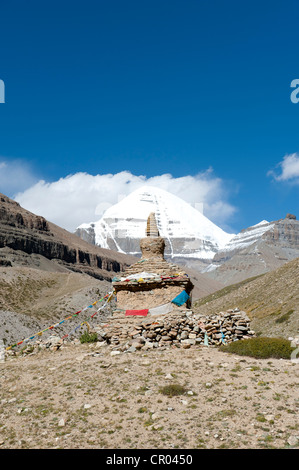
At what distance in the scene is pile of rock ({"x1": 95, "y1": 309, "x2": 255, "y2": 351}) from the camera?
49.6 ft

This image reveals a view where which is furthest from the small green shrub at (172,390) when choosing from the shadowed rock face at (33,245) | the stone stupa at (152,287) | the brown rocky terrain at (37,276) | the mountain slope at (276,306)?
the shadowed rock face at (33,245)

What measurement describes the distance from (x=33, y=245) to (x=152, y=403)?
457ft

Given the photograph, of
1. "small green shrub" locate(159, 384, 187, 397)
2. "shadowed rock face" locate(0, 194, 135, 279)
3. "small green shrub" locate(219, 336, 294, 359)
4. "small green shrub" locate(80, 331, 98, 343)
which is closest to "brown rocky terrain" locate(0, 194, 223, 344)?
"shadowed rock face" locate(0, 194, 135, 279)

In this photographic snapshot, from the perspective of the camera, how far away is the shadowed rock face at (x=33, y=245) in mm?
131125

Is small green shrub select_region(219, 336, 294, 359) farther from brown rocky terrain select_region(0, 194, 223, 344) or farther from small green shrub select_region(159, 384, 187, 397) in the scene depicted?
brown rocky terrain select_region(0, 194, 223, 344)

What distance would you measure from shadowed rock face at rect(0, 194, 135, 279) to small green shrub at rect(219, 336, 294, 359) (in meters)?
108

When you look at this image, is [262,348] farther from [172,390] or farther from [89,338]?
[89,338]

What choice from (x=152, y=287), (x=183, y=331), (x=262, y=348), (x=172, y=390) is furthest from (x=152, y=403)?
(x=152, y=287)

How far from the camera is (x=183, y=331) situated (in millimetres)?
15477

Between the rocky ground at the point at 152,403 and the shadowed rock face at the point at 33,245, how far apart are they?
10739 cm

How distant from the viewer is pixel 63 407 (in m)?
9.98

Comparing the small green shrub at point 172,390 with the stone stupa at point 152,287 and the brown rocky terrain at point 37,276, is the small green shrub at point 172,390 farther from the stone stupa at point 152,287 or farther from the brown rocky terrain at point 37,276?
the brown rocky terrain at point 37,276
